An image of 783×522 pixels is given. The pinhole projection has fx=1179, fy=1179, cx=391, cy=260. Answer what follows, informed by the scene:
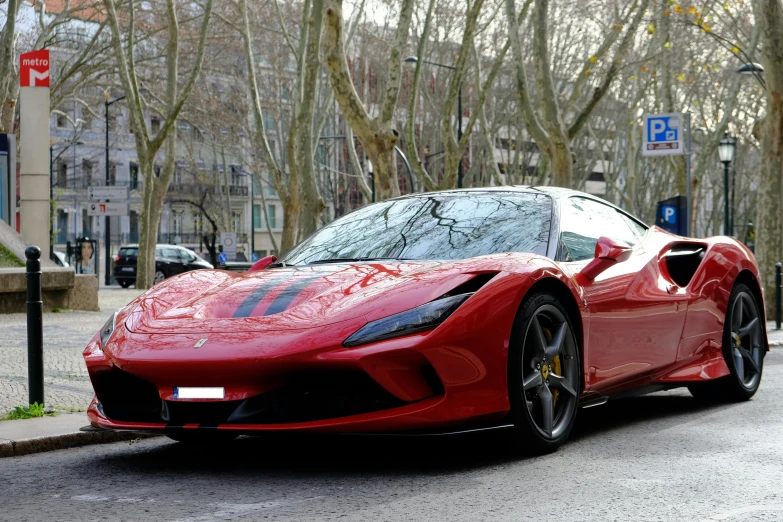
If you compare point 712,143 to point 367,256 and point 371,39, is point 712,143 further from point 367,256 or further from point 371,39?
Result: point 367,256

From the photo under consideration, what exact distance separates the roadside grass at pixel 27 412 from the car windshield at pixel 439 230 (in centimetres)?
164

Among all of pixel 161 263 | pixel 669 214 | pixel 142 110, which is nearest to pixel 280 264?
pixel 669 214

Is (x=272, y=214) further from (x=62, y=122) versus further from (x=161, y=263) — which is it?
(x=161, y=263)

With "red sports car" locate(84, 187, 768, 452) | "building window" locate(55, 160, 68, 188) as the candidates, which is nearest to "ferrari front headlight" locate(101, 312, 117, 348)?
"red sports car" locate(84, 187, 768, 452)

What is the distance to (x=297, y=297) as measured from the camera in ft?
16.7

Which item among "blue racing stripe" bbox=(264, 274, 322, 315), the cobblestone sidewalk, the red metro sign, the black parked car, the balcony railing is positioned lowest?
the balcony railing

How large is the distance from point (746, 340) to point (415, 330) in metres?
3.65

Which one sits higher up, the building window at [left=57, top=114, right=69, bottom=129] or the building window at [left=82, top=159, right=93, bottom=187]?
the building window at [left=57, top=114, right=69, bottom=129]

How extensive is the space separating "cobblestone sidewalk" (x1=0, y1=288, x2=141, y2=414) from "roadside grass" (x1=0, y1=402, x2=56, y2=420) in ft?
0.56

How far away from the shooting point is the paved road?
4.12 metres

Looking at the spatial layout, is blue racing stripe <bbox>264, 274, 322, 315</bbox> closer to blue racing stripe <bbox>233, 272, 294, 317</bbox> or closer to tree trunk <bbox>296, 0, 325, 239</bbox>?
blue racing stripe <bbox>233, 272, 294, 317</bbox>

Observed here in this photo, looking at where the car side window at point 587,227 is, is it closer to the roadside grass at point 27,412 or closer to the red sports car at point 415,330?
the red sports car at point 415,330

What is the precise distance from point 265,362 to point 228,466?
723 mm

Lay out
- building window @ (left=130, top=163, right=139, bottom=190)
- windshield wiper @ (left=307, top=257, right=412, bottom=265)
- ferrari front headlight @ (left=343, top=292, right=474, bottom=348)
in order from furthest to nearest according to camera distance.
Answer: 1. building window @ (left=130, top=163, right=139, bottom=190)
2. windshield wiper @ (left=307, top=257, right=412, bottom=265)
3. ferrari front headlight @ (left=343, top=292, right=474, bottom=348)
